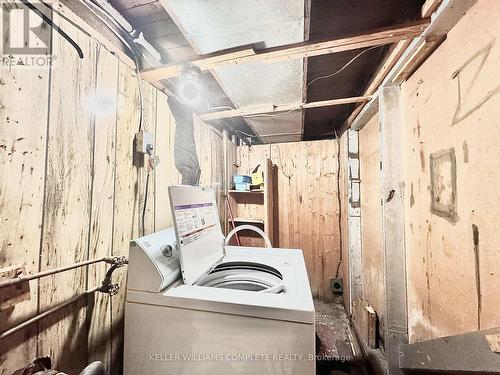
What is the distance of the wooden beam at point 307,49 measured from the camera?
3.20ft

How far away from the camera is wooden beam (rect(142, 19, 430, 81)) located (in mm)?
974

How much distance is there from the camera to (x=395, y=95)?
1.46 meters

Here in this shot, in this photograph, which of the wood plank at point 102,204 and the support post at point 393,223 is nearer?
the wood plank at point 102,204

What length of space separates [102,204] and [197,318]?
72cm

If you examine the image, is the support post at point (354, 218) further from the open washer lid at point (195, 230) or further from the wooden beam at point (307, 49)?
the open washer lid at point (195, 230)

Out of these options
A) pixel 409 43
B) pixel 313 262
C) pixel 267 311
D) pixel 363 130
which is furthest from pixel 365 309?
pixel 409 43

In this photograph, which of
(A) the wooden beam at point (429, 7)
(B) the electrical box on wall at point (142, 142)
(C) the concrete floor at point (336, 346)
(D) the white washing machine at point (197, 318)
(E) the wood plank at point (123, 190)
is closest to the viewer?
(D) the white washing machine at point (197, 318)

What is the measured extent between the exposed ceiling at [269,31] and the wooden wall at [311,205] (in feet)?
4.25

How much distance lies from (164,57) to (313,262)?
2.91 m

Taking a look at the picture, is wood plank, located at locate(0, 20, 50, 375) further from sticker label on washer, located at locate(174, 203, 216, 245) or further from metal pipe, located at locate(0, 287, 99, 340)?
sticker label on washer, located at locate(174, 203, 216, 245)

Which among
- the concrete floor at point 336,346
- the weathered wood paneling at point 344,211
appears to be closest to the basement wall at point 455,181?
the concrete floor at point 336,346

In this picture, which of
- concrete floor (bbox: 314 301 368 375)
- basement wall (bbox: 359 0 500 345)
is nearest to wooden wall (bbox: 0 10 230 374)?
basement wall (bbox: 359 0 500 345)

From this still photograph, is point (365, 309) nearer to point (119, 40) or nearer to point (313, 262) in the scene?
point (313, 262)

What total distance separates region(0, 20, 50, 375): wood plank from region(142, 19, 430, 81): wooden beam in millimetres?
650
